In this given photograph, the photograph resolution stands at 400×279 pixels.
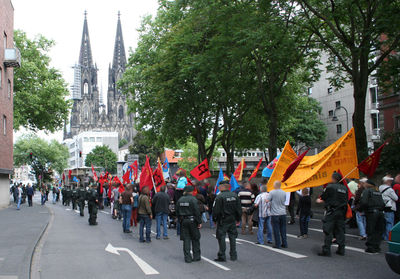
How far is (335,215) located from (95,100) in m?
168

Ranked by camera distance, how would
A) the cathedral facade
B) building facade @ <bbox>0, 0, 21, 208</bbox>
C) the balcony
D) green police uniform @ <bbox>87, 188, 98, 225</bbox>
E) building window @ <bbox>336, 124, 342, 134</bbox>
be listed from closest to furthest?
1. green police uniform @ <bbox>87, 188, 98, 225</bbox>
2. building facade @ <bbox>0, 0, 21, 208</bbox>
3. the balcony
4. building window @ <bbox>336, 124, 342, 134</bbox>
5. the cathedral facade

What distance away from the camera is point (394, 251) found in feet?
22.6

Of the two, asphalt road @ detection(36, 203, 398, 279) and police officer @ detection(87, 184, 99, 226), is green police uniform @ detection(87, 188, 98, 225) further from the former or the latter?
asphalt road @ detection(36, 203, 398, 279)

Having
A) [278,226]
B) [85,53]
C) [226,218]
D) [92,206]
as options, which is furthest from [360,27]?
[85,53]

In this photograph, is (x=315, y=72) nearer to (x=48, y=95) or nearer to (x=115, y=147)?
(x=48, y=95)

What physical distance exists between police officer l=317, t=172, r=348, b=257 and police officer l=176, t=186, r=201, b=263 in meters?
2.62

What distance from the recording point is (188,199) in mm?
9773

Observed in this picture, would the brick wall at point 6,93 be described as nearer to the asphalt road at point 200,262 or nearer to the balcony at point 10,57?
the balcony at point 10,57

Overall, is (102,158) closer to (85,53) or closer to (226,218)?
(85,53)

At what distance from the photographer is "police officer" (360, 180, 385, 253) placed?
983 cm

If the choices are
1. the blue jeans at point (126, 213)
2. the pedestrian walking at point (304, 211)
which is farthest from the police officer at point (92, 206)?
the pedestrian walking at point (304, 211)

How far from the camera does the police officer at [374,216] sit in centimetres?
983

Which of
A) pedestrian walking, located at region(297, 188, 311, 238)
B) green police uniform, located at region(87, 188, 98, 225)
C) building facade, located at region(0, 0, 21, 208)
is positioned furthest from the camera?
building facade, located at region(0, 0, 21, 208)

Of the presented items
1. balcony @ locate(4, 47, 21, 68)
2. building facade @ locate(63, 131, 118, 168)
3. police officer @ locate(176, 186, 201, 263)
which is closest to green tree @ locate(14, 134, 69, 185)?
building facade @ locate(63, 131, 118, 168)
